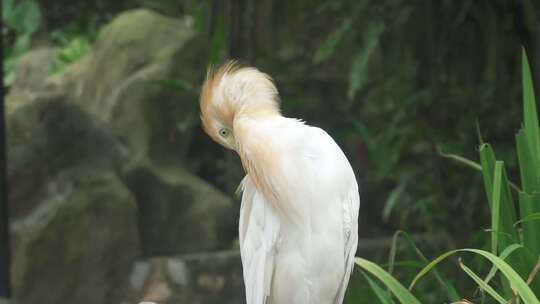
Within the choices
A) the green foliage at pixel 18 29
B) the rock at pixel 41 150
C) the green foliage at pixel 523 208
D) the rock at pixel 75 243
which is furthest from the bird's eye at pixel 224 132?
the green foliage at pixel 18 29

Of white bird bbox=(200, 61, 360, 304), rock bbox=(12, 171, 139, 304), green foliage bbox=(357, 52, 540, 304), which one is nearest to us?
green foliage bbox=(357, 52, 540, 304)

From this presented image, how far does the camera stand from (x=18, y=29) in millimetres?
9070

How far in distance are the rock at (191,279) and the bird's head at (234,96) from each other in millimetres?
2668

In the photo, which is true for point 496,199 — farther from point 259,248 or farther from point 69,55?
point 69,55

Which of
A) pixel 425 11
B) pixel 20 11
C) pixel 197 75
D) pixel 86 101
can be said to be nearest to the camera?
pixel 425 11

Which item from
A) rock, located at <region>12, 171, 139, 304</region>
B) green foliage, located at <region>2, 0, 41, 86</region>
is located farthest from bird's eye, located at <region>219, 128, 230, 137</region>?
green foliage, located at <region>2, 0, 41, 86</region>

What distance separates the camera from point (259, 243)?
2.39 m

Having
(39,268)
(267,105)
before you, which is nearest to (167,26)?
(39,268)

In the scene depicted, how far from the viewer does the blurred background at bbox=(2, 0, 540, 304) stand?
4.39m

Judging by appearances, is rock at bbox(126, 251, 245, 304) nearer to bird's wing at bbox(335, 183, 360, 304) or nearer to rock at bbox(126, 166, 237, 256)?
rock at bbox(126, 166, 237, 256)

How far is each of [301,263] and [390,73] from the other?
100 inches

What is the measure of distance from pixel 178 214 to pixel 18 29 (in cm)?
438

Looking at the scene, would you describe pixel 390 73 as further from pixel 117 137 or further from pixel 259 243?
pixel 259 243

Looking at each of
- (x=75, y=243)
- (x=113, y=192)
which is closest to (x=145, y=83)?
(x=113, y=192)
